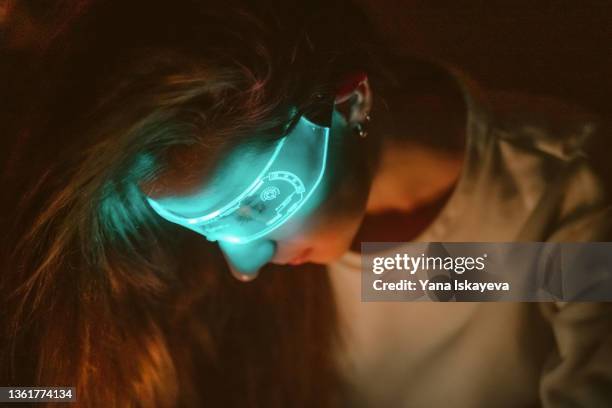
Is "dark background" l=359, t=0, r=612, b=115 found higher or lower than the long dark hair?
higher

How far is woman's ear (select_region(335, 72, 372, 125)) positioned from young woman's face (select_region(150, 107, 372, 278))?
12 millimetres

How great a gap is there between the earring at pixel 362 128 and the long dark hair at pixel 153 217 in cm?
7

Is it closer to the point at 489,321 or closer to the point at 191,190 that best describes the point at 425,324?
the point at 489,321

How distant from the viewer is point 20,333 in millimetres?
770

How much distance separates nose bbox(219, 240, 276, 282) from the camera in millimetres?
758

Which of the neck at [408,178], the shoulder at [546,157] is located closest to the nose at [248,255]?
the neck at [408,178]

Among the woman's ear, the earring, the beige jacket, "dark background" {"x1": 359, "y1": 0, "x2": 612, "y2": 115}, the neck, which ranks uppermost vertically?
"dark background" {"x1": 359, "y1": 0, "x2": 612, "y2": 115}

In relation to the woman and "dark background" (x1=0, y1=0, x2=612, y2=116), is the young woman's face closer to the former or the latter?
the woman

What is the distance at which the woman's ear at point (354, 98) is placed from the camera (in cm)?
72

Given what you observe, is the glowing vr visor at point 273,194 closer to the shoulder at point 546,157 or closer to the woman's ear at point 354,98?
the woman's ear at point 354,98

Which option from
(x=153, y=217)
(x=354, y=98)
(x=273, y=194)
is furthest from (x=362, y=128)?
(x=153, y=217)

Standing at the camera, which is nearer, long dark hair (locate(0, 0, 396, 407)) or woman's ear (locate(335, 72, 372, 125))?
long dark hair (locate(0, 0, 396, 407))

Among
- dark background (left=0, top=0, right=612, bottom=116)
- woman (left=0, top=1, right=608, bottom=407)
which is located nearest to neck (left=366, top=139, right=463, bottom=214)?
woman (left=0, top=1, right=608, bottom=407)

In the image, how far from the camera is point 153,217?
0.74 meters
